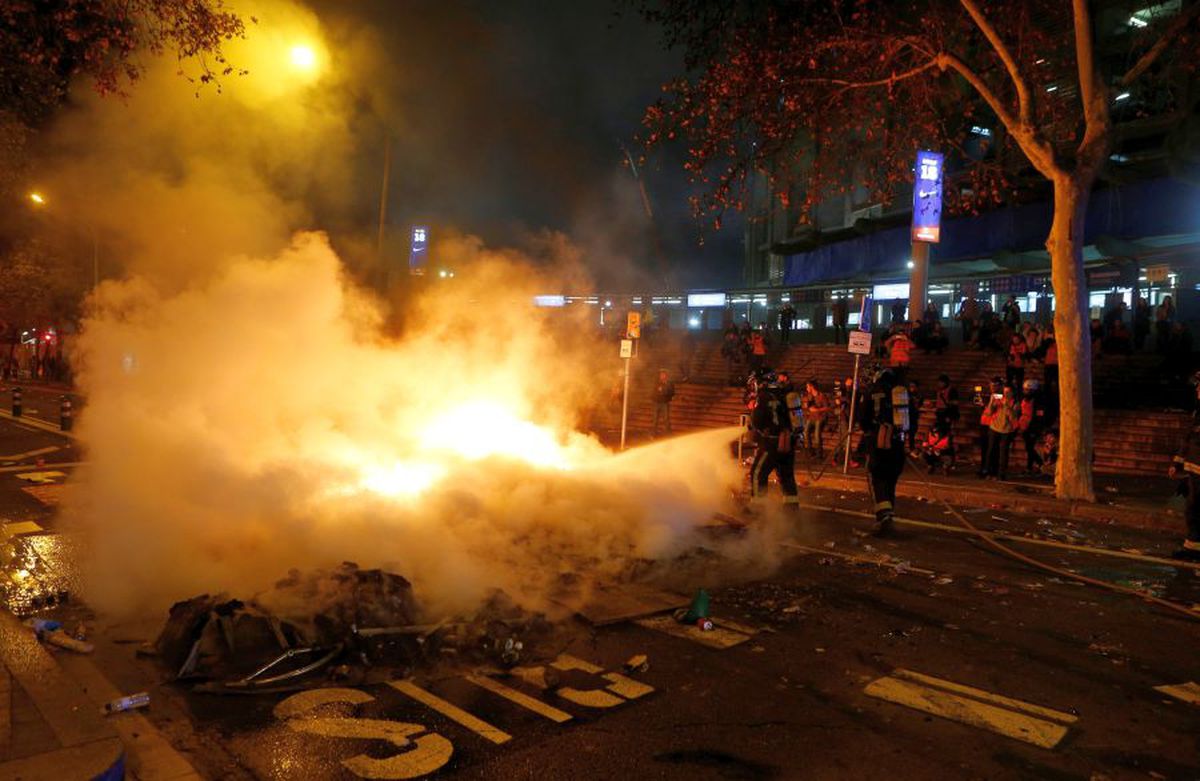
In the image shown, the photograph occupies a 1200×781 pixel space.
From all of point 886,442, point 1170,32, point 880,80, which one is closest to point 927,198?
point 880,80

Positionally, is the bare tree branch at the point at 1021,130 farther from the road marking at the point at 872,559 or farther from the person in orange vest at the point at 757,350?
the person in orange vest at the point at 757,350

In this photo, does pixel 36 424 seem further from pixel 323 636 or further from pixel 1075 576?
pixel 1075 576

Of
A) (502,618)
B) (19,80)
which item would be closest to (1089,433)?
(502,618)

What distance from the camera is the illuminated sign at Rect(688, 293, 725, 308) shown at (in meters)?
33.6

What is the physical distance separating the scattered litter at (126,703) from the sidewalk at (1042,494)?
1001 cm

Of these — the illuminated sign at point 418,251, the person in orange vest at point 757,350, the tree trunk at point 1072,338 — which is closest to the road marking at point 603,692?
the illuminated sign at point 418,251

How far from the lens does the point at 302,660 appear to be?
474cm

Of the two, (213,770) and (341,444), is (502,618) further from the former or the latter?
(341,444)

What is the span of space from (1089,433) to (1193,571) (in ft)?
14.3

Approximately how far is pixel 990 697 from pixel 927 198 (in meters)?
17.5

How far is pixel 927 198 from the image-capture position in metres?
19.7

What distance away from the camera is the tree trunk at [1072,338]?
452 inches

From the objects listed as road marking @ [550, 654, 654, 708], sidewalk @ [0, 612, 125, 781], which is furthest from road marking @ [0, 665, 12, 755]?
road marking @ [550, 654, 654, 708]

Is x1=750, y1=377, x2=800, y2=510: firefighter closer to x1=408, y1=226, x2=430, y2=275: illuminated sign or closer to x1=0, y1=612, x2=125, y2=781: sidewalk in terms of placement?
x1=408, y1=226, x2=430, y2=275: illuminated sign
